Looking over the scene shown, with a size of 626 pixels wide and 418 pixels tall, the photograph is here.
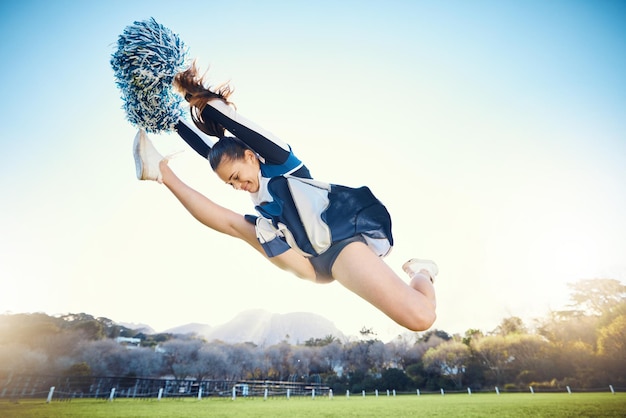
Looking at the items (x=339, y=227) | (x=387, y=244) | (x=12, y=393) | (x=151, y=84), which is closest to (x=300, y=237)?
(x=339, y=227)

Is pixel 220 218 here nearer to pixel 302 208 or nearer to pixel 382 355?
pixel 302 208

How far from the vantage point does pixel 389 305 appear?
188 cm

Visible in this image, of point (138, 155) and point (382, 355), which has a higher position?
point (382, 355)

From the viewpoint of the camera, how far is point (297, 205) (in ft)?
6.39

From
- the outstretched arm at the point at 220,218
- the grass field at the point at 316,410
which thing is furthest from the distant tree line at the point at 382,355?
the outstretched arm at the point at 220,218

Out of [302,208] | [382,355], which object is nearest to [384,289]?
[302,208]

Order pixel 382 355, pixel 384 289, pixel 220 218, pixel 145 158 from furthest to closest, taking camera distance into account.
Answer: pixel 382 355 → pixel 220 218 → pixel 145 158 → pixel 384 289

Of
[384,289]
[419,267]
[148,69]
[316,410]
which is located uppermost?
[148,69]

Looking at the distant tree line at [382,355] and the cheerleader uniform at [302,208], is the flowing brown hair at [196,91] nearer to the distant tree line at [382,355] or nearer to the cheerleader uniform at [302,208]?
the cheerleader uniform at [302,208]

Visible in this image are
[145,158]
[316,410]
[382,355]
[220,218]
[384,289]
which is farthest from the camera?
[382,355]

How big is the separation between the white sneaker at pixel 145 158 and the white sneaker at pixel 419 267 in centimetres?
187

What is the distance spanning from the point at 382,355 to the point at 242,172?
164 ft

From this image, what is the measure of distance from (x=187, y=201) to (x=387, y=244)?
4.53 feet

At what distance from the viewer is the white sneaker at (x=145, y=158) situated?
216cm
